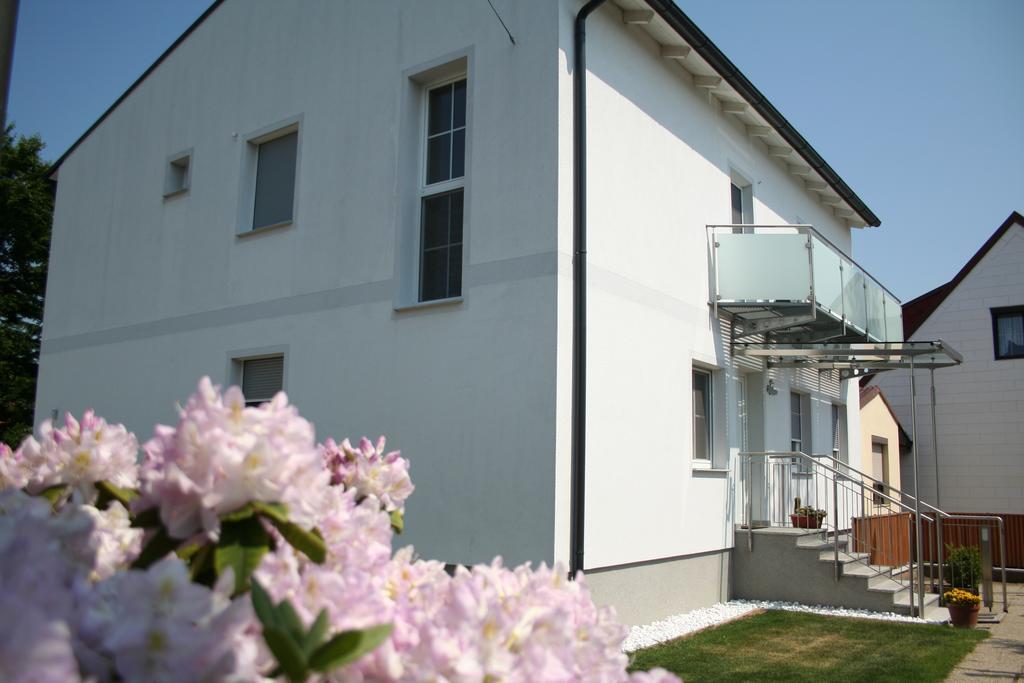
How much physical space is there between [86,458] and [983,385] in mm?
22344

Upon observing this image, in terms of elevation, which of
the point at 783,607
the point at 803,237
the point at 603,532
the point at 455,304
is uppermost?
the point at 803,237

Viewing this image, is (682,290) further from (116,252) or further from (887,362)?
(116,252)

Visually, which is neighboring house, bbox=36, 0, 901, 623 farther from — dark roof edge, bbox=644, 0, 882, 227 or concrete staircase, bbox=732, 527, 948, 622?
concrete staircase, bbox=732, 527, 948, 622

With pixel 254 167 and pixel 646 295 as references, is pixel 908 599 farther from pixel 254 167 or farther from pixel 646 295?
pixel 254 167

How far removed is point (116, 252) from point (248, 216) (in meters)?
3.33

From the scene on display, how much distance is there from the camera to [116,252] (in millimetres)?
13828

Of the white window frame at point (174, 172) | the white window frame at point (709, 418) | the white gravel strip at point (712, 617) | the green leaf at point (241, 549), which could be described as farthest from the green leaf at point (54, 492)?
the white window frame at point (174, 172)

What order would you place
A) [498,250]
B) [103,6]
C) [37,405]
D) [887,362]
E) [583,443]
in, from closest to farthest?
1. [583,443]
2. [498,250]
3. [103,6]
4. [887,362]
5. [37,405]

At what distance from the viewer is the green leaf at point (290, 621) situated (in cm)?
119

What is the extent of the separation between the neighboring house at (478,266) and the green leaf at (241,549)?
6801 mm

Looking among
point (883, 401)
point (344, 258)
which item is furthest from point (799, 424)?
point (344, 258)

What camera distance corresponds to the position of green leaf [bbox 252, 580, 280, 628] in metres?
1.17

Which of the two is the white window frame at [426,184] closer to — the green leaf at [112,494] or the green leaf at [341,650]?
the green leaf at [112,494]

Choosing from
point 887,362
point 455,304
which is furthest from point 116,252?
point 887,362
